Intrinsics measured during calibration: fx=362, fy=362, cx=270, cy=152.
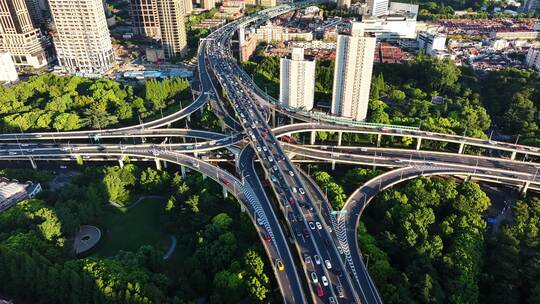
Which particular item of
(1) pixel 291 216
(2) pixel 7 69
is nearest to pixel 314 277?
Answer: (1) pixel 291 216

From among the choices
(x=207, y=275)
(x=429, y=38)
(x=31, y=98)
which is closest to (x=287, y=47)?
(x=429, y=38)

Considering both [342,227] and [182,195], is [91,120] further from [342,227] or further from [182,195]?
[342,227]

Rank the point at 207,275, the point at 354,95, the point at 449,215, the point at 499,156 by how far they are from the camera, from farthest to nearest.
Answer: the point at 354,95 → the point at 499,156 → the point at 449,215 → the point at 207,275

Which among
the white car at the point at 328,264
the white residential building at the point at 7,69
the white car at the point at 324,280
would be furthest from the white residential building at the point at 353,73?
the white residential building at the point at 7,69

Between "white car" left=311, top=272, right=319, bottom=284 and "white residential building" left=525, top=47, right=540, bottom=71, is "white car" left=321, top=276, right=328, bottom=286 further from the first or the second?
"white residential building" left=525, top=47, right=540, bottom=71

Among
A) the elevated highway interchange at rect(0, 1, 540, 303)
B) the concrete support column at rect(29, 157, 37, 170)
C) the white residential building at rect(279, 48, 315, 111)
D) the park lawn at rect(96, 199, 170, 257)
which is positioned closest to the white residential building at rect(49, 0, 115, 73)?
the elevated highway interchange at rect(0, 1, 540, 303)

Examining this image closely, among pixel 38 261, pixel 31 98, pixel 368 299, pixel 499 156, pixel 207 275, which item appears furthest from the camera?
pixel 31 98

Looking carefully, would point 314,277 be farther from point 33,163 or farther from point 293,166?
point 33,163
